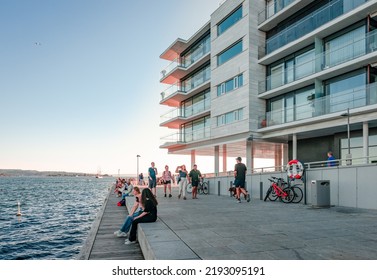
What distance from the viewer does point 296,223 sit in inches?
310

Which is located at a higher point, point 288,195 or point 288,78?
point 288,78

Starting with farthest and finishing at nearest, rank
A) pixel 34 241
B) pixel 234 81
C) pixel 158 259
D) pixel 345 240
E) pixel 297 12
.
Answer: pixel 234 81
pixel 297 12
pixel 34 241
pixel 345 240
pixel 158 259

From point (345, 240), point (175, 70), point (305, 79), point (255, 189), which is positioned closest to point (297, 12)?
point (305, 79)

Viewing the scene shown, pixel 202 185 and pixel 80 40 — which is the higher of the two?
pixel 80 40

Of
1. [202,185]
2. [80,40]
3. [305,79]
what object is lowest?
[202,185]

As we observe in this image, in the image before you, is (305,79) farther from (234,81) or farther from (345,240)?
(345,240)

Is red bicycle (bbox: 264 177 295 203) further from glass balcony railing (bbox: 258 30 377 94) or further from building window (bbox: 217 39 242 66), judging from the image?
building window (bbox: 217 39 242 66)

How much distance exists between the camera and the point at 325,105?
18406mm

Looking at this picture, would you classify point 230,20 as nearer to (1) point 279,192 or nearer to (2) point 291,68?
(2) point 291,68

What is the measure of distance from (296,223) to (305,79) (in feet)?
46.0

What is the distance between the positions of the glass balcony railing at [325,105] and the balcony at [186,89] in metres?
8.49

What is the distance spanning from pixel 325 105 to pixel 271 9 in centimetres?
929

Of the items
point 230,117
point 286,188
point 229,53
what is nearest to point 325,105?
point 286,188

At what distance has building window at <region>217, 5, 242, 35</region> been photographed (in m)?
24.7
